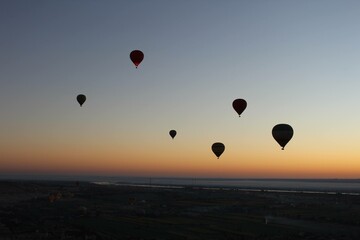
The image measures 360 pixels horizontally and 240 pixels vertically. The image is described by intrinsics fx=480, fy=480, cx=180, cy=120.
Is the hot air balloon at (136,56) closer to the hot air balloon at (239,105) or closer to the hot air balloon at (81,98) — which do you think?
the hot air balloon at (239,105)

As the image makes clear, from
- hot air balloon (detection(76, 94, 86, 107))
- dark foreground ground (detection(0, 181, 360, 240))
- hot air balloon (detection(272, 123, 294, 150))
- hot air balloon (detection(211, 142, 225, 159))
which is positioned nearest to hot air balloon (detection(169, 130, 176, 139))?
hot air balloon (detection(211, 142, 225, 159))

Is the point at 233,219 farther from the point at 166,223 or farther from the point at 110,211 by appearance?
the point at 110,211

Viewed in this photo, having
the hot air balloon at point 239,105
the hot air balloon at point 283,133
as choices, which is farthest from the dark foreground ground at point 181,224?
the hot air balloon at point 239,105

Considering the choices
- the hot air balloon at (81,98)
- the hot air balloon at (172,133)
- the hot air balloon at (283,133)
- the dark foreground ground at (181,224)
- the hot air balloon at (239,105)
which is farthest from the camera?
the hot air balloon at (172,133)

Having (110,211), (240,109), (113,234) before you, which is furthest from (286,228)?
(110,211)

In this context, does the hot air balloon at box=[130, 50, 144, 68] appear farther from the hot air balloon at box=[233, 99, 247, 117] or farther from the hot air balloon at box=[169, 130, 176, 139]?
the hot air balloon at box=[169, 130, 176, 139]

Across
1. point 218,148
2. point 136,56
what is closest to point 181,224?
point 136,56
